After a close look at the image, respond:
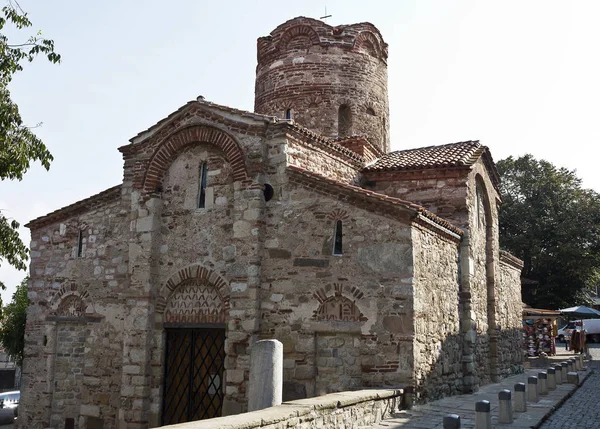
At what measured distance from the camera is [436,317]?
33.9 feet

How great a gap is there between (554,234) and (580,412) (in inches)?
942

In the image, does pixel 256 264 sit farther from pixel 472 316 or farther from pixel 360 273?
pixel 472 316

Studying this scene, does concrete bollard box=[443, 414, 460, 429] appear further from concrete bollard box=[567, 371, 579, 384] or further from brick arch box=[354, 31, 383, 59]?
brick arch box=[354, 31, 383, 59]

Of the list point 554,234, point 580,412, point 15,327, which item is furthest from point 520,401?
point 554,234

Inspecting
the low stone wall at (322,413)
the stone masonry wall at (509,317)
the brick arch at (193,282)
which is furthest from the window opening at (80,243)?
the stone masonry wall at (509,317)

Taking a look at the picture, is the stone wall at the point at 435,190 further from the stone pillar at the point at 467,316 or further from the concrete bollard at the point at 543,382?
the concrete bollard at the point at 543,382

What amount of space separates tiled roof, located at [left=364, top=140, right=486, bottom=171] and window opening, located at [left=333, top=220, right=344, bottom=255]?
3395 mm

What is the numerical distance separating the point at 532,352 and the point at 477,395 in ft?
39.8

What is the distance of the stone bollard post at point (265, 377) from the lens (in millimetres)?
7230

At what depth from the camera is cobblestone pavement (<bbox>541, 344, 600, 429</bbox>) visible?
848 cm

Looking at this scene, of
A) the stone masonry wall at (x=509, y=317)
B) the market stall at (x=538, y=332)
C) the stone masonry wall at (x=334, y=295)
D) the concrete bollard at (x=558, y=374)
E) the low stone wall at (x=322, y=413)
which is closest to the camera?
the low stone wall at (x=322, y=413)

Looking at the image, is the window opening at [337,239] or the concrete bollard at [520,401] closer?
the concrete bollard at [520,401]

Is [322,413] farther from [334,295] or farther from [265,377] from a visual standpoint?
[334,295]

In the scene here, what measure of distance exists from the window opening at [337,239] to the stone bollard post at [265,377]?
9.16 feet
